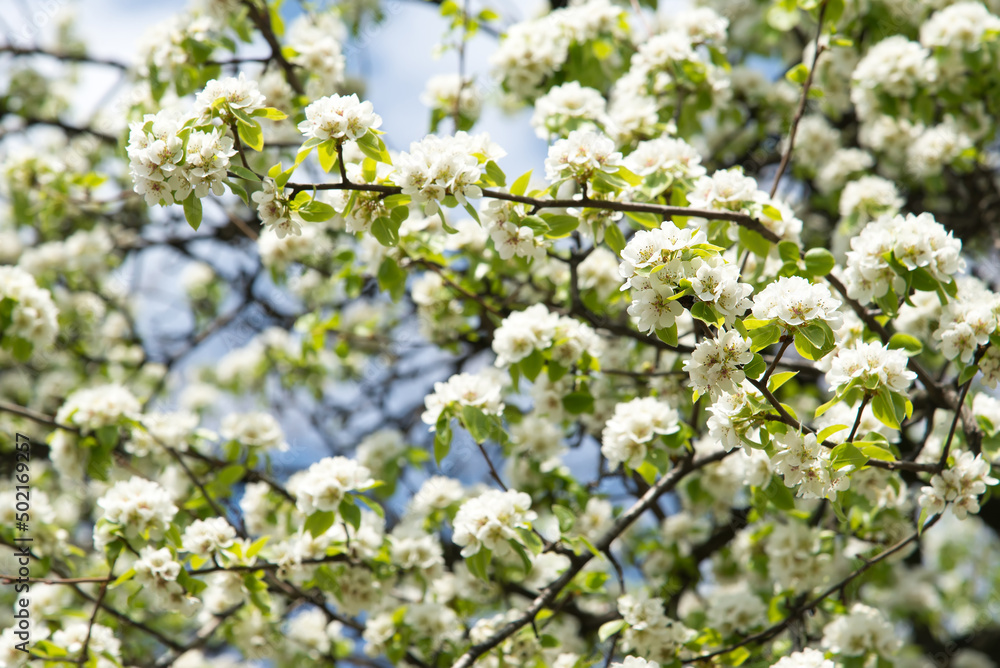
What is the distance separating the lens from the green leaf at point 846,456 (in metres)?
1.68

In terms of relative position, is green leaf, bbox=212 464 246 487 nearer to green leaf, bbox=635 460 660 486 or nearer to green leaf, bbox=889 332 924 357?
green leaf, bbox=635 460 660 486

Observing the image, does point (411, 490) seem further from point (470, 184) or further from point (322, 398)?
point (470, 184)

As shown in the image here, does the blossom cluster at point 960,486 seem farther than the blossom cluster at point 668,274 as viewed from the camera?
Yes

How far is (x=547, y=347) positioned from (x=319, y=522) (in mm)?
1000

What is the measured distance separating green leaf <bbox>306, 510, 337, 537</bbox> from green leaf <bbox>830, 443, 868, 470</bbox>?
1609 millimetres

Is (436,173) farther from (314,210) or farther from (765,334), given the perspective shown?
(765,334)

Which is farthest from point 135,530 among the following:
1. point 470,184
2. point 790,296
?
point 790,296

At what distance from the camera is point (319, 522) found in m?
2.46

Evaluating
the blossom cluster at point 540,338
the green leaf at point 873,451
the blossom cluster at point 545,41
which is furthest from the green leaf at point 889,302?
the blossom cluster at point 545,41

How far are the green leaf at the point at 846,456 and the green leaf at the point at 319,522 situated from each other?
161cm

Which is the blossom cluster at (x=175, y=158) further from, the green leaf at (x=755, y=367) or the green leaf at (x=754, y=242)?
the green leaf at (x=754, y=242)

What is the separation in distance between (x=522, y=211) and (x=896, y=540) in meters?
2.16

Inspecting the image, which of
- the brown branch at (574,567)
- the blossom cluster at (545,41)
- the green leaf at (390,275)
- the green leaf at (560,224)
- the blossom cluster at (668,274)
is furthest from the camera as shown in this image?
the blossom cluster at (545,41)

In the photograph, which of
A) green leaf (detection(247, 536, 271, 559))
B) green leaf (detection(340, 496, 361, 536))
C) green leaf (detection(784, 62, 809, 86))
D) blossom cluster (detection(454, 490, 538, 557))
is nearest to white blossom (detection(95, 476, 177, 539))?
green leaf (detection(247, 536, 271, 559))
